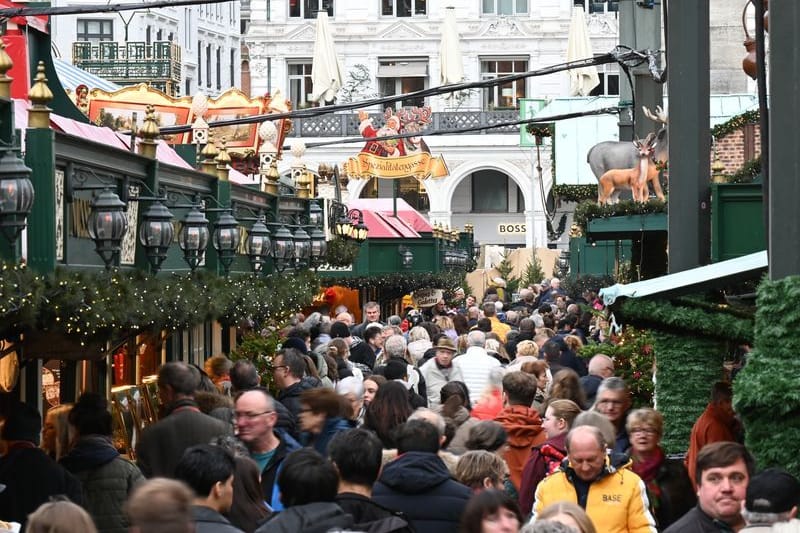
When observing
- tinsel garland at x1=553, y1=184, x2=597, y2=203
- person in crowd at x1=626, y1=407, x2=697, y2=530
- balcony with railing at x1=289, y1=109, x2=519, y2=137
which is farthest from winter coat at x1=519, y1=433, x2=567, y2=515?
balcony with railing at x1=289, y1=109, x2=519, y2=137

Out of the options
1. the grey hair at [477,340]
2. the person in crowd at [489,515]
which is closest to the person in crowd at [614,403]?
the person in crowd at [489,515]

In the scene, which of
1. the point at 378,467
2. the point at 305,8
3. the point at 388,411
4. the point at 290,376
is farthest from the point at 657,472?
the point at 305,8

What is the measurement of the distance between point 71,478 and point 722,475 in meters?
3.51

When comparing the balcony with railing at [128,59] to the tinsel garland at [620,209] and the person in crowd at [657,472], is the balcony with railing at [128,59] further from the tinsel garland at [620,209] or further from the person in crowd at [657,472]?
the person in crowd at [657,472]

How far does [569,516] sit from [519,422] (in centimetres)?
409

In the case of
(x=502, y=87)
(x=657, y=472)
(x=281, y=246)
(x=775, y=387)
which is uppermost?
(x=502, y=87)

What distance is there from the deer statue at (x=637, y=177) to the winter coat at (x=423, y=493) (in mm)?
12111

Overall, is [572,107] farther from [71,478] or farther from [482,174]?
[482,174]

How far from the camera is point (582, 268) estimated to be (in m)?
38.3

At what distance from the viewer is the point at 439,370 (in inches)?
632

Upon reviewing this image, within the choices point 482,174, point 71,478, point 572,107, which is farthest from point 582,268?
point 482,174

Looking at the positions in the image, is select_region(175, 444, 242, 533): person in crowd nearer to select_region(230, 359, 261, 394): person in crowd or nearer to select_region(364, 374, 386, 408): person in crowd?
select_region(230, 359, 261, 394): person in crowd

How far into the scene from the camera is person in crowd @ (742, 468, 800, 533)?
6668 mm

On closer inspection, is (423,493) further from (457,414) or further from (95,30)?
(95,30)
